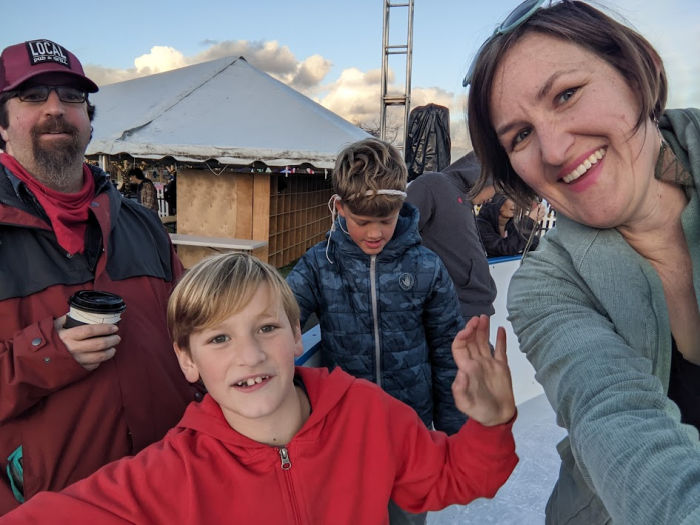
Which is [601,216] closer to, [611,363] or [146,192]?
[611,363]

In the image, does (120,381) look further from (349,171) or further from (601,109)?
(601,109)

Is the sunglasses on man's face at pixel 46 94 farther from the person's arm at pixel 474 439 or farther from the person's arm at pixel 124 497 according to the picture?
the person's arm at pixel 474 439

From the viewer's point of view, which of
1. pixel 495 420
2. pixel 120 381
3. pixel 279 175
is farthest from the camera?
pixel 279 175

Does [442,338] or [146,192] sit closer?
[442,338]

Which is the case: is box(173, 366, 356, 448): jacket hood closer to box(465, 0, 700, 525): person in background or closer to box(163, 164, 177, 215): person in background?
Answer: box(465, 0, 700, 525): person in background

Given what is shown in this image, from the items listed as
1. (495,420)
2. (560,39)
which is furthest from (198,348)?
(560,39)

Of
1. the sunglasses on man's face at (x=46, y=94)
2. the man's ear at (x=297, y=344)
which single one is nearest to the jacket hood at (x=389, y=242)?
the man's ear at (x=297, y=344)

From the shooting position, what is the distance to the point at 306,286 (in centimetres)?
187

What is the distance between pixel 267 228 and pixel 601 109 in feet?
25.7

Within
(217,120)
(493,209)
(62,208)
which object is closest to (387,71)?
(217,120)

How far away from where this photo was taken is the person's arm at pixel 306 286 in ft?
6.10

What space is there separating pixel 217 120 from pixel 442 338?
653cm

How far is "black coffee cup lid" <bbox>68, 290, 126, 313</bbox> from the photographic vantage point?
1.22m

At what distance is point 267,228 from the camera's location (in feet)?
27.6
